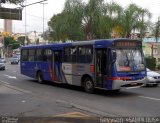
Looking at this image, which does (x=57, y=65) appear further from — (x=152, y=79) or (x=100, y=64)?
(x=152, y=79)

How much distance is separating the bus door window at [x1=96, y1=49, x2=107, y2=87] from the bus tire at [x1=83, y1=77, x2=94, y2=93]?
2.17 ft

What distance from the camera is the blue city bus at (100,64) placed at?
1619 centimetres

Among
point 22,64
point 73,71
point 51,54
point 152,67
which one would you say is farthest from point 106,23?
point 73,71

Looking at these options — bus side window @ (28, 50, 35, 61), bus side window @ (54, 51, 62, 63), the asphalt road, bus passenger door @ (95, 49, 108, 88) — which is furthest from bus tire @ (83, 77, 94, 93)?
bus side window @ (28, 50, 35, 61)

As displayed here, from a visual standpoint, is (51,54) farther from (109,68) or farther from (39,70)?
(109,68)

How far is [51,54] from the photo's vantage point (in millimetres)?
21797

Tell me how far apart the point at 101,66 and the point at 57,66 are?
4809 mm

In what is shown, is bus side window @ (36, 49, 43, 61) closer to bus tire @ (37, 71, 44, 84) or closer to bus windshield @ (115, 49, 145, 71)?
bus tire @ (37, 71, 44, 84)

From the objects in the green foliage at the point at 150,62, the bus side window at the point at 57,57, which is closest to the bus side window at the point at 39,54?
the bus side window at the point at 57,57

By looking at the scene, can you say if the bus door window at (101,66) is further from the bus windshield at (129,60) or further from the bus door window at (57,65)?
the bus door window at (57,65)

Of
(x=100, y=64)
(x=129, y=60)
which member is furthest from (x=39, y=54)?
(x=129, y=60)

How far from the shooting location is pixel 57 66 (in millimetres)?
20969

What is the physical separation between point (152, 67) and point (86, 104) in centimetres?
2729

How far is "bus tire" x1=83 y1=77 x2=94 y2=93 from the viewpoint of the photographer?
17.5 m
